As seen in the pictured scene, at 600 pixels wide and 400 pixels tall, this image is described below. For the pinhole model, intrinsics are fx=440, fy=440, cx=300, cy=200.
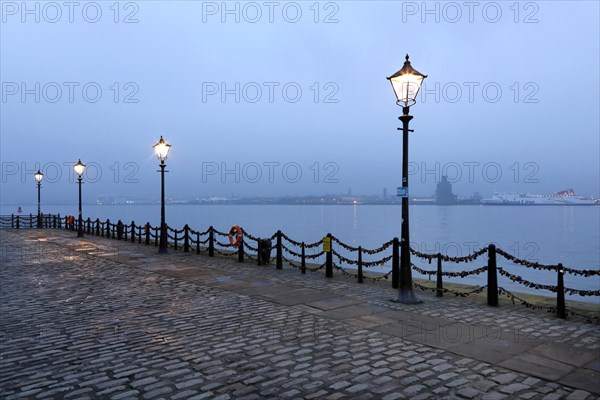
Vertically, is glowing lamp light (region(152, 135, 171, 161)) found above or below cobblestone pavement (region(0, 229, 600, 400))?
above

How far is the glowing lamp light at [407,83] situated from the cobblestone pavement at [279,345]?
14.8 ft

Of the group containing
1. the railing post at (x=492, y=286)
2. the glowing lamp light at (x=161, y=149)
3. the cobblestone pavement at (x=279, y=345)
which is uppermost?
the glowing lamp light at (x=161, y=149)

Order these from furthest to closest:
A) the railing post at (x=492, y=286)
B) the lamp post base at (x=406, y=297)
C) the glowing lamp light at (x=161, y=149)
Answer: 1. the glowing lamp light at (x=161, y=149)
2. the lamp post base at (x=406, y=297)
3. the railing post at (x=492, y=286)

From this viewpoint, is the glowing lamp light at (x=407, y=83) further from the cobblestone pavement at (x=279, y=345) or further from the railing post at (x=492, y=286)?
the cobblestone pavement at (x=279, y=345)

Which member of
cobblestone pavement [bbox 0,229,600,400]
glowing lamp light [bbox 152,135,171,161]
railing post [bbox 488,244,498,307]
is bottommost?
cobblestone pavement [bbox 0,229,600,400]

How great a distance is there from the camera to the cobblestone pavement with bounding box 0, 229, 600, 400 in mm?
5070

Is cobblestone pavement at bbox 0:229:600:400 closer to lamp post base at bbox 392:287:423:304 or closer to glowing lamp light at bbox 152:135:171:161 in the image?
lamp post base at bbox 392:287:423:304

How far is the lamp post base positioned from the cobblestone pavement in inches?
10.6

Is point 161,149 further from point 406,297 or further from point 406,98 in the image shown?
point 406,297

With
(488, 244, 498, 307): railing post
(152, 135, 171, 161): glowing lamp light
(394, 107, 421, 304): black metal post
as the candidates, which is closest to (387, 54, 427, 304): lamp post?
(394, 107, 421, 304): black metal post

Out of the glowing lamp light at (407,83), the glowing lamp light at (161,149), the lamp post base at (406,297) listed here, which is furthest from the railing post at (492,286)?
the glowing lamp light at (161,149)

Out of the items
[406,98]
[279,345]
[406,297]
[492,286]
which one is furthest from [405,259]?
[279,345]

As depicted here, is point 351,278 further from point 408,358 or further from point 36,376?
point 36,376

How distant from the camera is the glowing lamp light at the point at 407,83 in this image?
952 centimetres
